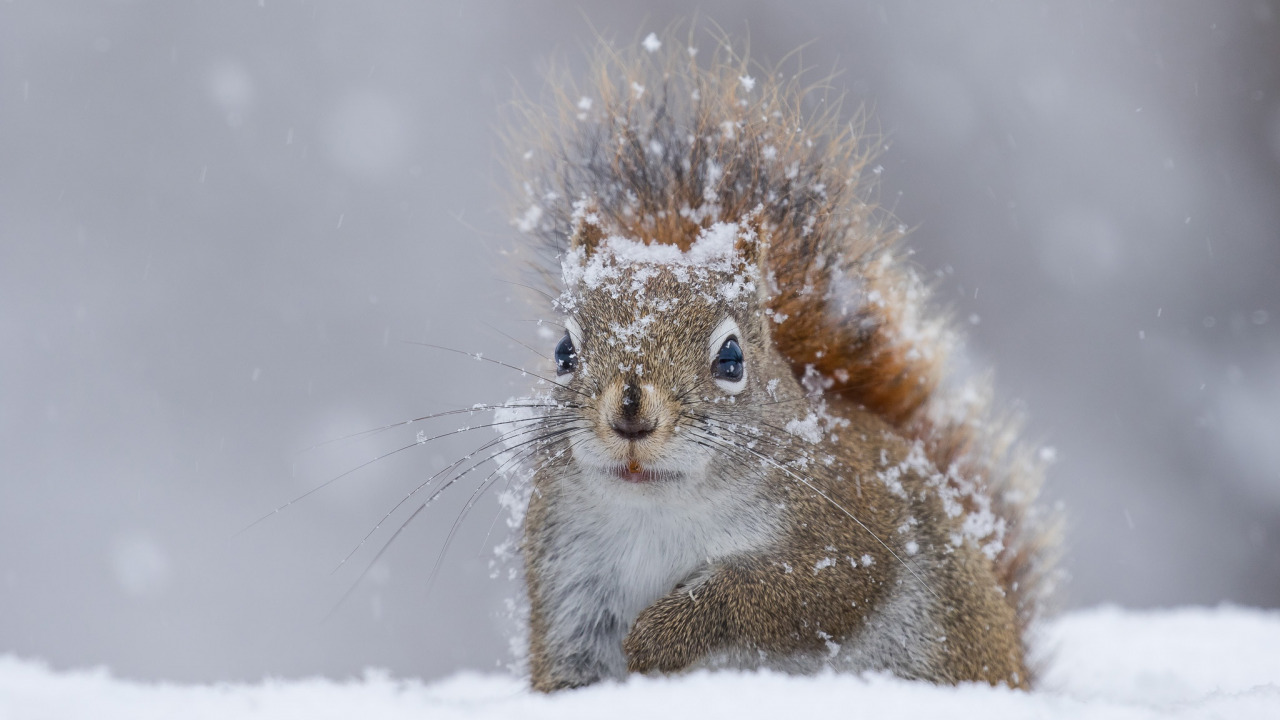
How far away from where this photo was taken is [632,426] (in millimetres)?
1412

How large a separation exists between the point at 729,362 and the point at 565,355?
0.25 meters

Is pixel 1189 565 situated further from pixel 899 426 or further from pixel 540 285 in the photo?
pixel 540 285

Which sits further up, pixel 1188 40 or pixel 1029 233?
pixel 1188 40

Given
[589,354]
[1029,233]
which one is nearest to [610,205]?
[589,354]

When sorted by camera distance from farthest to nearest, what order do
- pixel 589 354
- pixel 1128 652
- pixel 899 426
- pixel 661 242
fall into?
pixel 1128 652 → pixel 899 426 → pixel 661 242 → pixel 589 354

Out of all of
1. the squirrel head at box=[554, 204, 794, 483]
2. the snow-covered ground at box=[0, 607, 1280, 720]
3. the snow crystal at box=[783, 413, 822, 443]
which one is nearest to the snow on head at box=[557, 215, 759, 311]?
the squirrel head at box=[554, 204, 794, 483]

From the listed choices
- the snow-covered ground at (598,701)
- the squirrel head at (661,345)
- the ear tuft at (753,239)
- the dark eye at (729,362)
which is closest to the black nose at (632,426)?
the squirrel head at (661,345)

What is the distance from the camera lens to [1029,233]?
450 cm

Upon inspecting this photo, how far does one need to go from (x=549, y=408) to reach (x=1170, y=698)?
1.13m

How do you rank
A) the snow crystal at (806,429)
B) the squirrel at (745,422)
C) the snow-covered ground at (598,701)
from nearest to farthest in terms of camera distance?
the snow-covered ground at (598,701) → the squirrel at (745,422) → the snow crystal at (806,429)

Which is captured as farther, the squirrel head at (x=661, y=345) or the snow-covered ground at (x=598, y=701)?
the squirrel head at (x=661, y=345)

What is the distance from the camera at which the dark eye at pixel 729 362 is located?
1.60 meters

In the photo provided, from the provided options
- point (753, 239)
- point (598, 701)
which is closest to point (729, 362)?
point (753, 239)

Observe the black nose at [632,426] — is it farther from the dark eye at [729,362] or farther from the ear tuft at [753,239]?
the ear tuft at [753,239]
